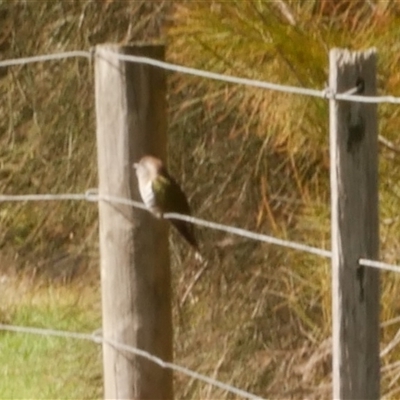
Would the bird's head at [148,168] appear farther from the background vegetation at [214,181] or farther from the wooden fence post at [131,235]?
the background vegetation at [214,181]

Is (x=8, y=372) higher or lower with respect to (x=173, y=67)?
lower

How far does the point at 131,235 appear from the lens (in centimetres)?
203

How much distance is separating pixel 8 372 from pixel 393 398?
193 cm

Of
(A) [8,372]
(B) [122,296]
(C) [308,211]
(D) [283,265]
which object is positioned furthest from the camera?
(A) [8,372]

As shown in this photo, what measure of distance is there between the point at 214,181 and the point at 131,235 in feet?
6.28

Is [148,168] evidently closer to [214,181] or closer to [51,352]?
[214,181]

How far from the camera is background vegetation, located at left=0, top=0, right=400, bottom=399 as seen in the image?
2.69m

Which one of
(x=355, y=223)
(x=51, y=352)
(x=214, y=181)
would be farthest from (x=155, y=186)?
(x=51, y=352)

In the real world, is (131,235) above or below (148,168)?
below

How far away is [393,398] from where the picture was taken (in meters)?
2.81

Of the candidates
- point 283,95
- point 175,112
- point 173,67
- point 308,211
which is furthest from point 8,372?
point 173,67

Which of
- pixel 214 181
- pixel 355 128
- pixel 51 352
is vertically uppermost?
pixel 214 181

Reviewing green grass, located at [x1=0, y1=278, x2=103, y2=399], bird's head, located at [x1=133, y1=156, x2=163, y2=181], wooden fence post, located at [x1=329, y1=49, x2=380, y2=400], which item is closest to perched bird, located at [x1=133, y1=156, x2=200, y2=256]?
bird's head, located at [x1=133, y1=156, x2=163, y2=181]

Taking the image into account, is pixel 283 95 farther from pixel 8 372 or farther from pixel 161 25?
pixel 8 372
